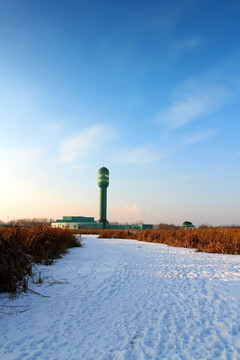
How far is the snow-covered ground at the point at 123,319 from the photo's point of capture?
2207 mm

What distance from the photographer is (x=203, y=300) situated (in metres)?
3.44

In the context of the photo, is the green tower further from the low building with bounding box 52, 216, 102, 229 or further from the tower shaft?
the low building with bounding box 52, 216, 102, 229

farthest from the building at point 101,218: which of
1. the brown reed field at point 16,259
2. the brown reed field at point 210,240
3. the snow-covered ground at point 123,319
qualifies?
the snow-covered ground at point 123,319

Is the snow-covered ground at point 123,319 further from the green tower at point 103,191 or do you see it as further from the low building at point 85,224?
the green tower at point 103,191

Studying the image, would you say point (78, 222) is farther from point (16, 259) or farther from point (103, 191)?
point (16, 259)

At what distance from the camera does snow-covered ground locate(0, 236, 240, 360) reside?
2207 mm

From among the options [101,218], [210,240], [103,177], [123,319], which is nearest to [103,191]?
[103,177]

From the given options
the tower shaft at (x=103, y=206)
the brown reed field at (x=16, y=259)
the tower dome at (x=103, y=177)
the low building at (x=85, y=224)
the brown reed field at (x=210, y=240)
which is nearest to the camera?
the brown reed field at (x=16, y=259)

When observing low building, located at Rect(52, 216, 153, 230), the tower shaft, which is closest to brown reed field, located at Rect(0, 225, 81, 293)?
low building, located at Rect(52, 216, 153, 230)

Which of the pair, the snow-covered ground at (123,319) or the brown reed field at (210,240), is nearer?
the snow-covered ground at (123,319)

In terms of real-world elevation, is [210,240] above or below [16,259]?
below

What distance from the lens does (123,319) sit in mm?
2820

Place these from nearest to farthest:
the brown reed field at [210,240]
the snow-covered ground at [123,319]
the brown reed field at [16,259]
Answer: the snow-covered ground at [123,319]
the brown reed field at [16,259]
the brown reed field at [210,240]

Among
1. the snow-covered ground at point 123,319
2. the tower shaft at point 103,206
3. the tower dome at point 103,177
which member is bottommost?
the snow-covered ground at point 123,319
